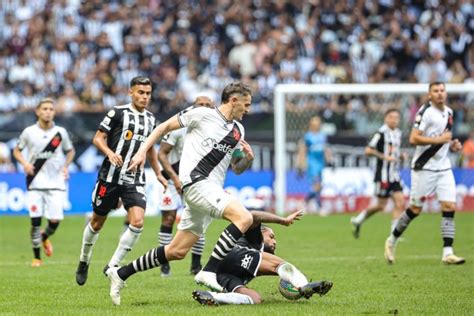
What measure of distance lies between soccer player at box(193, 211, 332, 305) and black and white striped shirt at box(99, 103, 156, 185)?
193cm

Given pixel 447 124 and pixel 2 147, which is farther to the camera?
pixel 2 147

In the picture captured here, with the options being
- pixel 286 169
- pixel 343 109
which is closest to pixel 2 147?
pixel 286 169

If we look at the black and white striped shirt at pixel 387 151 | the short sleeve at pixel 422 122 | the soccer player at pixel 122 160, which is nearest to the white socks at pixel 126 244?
the soccer player at pixel 122 160

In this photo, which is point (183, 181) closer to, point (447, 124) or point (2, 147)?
point (447, 124)

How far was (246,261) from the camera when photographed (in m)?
10.4

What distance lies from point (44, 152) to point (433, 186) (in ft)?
20.5

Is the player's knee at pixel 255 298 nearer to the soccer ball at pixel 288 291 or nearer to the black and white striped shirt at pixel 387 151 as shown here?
the soccer ball at pixel 288 291

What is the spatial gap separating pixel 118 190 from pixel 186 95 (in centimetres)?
1744

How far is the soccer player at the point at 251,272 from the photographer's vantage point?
10.1m

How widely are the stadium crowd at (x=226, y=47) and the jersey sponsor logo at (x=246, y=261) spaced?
18.1 metres

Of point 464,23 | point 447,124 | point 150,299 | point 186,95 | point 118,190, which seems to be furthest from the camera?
point 464,23

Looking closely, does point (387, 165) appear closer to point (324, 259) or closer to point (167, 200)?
point (324, 259)

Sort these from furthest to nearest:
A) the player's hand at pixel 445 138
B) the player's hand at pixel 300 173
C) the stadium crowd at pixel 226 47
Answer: the stadium crowd at pixel 226 47 → the player's hand at pixel 300 173 → the player's hand at pixel 445 138

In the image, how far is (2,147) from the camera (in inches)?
1063
